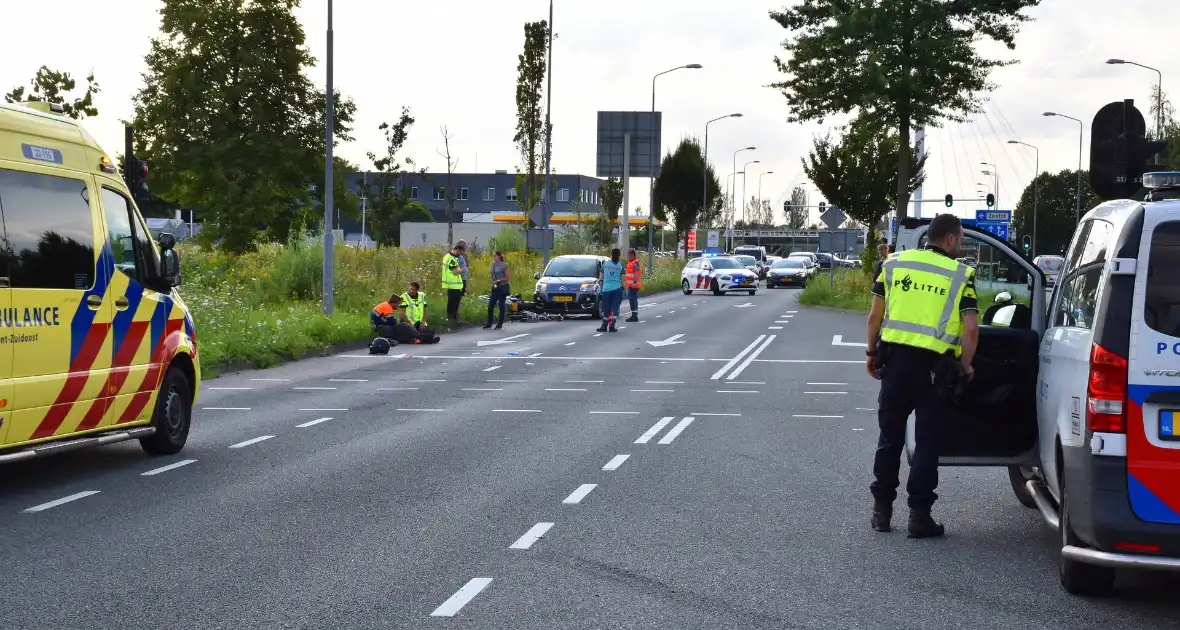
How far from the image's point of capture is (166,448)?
35.7 ft

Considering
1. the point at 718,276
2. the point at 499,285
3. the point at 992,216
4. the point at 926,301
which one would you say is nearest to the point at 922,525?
the point at 926,301

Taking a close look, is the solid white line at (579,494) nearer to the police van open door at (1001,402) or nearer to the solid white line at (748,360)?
the police van open door at (1001,402)

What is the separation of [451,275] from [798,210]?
114 metres

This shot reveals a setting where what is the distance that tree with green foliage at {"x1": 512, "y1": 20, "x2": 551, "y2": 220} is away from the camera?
61344 mm

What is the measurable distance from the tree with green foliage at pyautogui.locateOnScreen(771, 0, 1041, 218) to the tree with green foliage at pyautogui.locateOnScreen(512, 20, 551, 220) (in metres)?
25.9

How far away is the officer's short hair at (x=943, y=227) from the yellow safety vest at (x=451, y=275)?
21919mm

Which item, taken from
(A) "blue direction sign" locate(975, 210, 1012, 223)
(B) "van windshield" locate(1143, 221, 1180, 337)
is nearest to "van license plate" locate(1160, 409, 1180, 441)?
(B) "van windshield" locate(1143, 221, 1180, 337)

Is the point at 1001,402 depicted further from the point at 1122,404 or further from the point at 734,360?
the point at 734,360

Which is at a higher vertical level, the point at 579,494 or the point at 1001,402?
the point at 1001,402

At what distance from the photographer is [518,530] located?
783cm

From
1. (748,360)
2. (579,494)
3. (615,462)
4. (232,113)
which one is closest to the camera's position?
(579,494)

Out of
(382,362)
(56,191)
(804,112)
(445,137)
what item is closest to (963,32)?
(804,112)

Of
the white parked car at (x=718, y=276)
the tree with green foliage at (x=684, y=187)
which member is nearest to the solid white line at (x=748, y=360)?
the white parked car at (x=718, y=276)

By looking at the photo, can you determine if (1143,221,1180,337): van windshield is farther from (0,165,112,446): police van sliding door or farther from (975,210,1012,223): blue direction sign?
(975,210,1012,223): blue direction sign
